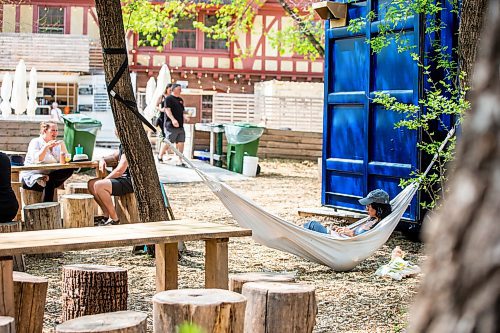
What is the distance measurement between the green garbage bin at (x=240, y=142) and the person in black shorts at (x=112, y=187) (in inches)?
319

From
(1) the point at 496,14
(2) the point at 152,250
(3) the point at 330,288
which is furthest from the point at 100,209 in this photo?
(1) the point at 496,14

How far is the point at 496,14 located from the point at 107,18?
6.22m

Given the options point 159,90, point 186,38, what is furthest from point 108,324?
point 186,38

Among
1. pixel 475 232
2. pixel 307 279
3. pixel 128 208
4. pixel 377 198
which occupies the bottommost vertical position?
pixel 307 279

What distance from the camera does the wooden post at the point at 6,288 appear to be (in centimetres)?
406

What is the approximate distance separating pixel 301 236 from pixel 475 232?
5593 millimetres

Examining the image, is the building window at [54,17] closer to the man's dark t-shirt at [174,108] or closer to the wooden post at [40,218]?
the man's dark t-shirt at [174,108]

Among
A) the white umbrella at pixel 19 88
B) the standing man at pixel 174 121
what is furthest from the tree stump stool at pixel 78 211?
the standing man at pixel 174 121

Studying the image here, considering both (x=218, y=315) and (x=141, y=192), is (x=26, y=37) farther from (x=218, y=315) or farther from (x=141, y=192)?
(x=218, y=315)

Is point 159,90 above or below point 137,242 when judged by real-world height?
above

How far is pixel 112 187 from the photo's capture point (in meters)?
8.76

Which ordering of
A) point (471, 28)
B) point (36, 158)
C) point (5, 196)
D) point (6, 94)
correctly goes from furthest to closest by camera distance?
point (6, 94) → point (36, 158) → point (5, 196) → point (471, 28)

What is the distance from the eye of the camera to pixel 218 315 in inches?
150

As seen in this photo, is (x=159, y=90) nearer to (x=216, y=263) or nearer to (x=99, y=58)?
(x=216, y=263)
